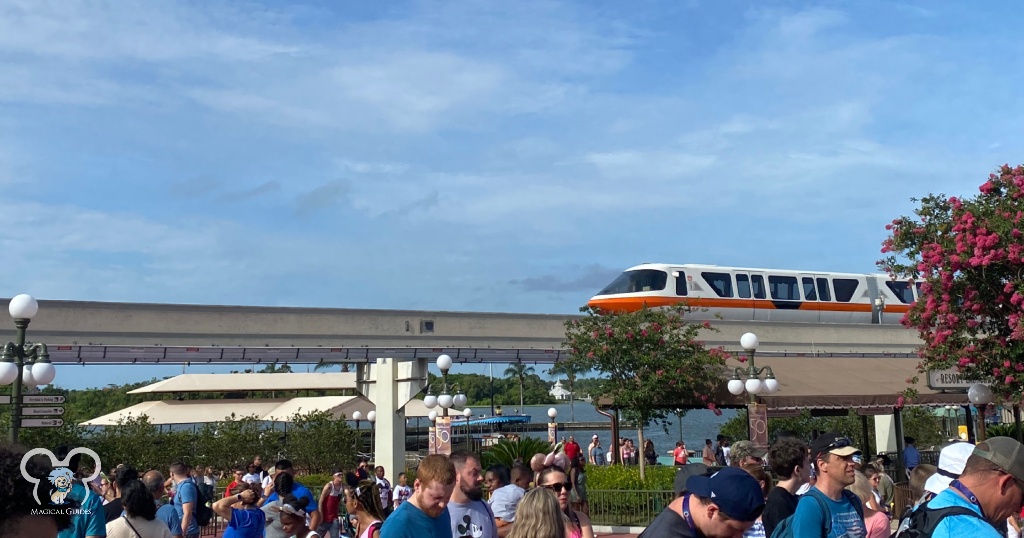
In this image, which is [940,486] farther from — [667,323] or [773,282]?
[773,282]

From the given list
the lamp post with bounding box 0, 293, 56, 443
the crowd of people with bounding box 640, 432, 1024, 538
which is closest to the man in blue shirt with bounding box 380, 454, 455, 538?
the crowd of people with bounding box 640, 432, 1024, 538

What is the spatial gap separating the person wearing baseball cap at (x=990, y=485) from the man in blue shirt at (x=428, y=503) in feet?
8.70

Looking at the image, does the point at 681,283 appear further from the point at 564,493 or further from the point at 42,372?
the point at 564,493

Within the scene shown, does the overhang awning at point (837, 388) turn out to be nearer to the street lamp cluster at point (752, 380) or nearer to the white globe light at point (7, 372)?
the street lamp cluster at point (752, 380)

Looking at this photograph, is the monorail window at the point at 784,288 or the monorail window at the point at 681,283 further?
the monorail window at the point at 784,288

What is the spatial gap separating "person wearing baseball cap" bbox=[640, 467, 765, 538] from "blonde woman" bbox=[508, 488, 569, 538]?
1063mm

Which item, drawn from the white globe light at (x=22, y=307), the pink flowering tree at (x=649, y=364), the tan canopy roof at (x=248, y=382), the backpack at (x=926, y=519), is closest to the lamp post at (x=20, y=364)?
the white globe light at (x=22, y=307)

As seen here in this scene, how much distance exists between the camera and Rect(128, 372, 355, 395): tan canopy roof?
112ft

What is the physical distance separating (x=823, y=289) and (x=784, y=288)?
2.12m

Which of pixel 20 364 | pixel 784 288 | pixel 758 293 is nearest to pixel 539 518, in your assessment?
pixel 20 364

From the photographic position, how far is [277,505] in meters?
8.38

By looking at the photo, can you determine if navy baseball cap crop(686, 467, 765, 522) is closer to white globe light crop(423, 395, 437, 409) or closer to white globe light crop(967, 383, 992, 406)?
white globe light crop(967, 383, 992, 406)

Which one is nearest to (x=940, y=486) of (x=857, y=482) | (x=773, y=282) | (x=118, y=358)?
(x=857, y=482)

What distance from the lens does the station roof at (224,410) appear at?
32156 millimetres
